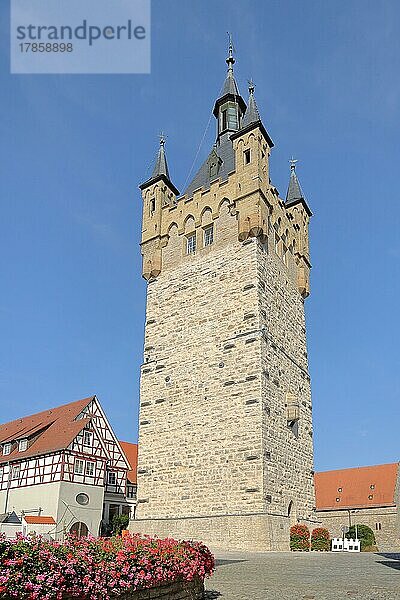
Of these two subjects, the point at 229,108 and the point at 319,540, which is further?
the point at 229,108

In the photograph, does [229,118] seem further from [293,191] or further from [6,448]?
[6,448]

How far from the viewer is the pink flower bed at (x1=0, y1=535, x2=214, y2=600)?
4.69 meters

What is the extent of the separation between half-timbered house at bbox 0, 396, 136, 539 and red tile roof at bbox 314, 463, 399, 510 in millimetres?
17651

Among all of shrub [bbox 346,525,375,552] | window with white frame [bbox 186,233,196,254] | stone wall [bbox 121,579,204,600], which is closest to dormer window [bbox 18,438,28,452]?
window with white frame [bbox 186,233,196,254]

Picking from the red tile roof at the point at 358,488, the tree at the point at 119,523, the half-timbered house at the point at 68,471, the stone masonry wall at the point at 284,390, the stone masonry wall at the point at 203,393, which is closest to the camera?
the stone masonry wall at the point at 203,393

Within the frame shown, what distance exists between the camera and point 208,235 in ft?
76.6

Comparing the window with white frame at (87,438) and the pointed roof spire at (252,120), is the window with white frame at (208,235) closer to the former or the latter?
the pointed roof spire at (252,120)

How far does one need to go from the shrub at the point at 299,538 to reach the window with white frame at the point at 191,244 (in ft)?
37.0

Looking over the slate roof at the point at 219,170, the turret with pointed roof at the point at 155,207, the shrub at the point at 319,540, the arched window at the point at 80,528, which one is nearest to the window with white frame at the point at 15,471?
the arched window at the point at 80,528

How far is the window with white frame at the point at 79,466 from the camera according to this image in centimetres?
2733

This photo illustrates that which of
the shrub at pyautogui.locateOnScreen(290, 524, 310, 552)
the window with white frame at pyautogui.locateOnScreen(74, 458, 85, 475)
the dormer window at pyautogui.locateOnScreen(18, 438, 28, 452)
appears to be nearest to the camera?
the shrub at pyautogui.locateOnScreen(290, 524, 310, 552)

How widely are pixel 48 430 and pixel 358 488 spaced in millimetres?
24585

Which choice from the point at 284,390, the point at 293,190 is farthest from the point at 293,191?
the point at 284,390

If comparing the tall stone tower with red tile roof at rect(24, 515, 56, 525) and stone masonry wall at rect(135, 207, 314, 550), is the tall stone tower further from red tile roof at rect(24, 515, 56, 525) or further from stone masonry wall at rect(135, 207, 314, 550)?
red tile roof at rect(24, 515, 56, 525)
